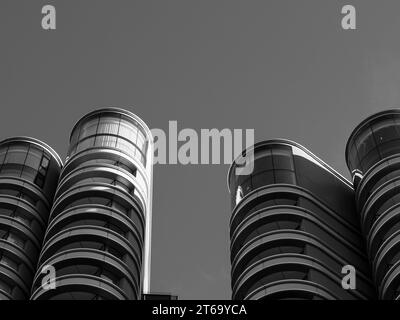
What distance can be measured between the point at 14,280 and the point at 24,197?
9445 mm

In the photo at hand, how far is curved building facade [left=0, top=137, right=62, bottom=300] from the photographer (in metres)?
73.3

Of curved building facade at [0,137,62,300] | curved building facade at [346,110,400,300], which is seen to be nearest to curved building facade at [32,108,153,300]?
curved building facade at [0,137,62,300]

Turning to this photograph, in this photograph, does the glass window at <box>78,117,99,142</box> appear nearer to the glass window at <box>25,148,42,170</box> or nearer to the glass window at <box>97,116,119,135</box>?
the glass window at <box>97,116,119,135</box>

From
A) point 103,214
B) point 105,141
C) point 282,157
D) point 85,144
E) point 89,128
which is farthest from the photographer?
point 89,128

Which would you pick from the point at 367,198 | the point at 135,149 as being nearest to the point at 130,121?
the point at 135,149

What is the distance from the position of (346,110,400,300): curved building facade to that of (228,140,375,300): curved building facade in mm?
1703

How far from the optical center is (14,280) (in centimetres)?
7256

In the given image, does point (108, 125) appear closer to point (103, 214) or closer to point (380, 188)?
point (103, 214)

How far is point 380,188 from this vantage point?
73750mm

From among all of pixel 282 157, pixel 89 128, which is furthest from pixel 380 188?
pixel 89 128

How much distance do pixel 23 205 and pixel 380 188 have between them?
28970mm

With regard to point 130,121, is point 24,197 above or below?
below
